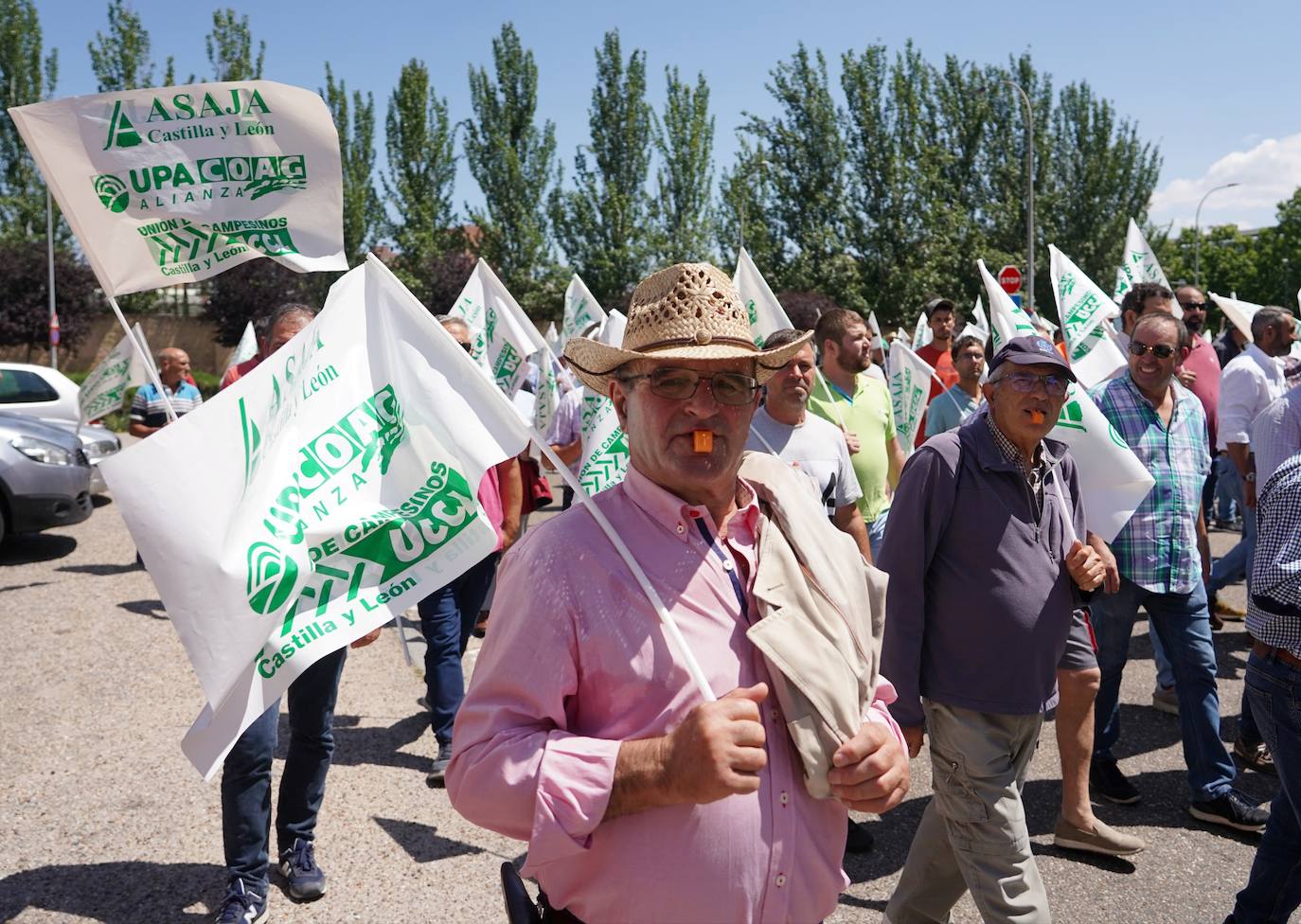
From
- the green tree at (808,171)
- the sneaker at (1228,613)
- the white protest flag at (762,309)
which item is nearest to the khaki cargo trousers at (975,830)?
the white protest flag at (762,309)

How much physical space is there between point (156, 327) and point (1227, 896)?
152ft

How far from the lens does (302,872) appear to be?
406 cm

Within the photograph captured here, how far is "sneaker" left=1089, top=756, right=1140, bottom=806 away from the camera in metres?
4.94

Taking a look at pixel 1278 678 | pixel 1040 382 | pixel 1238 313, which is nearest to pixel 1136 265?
pixel 1238 313

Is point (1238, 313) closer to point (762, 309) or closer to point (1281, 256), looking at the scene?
point (762, 309)

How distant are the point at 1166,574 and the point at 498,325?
5.83 m

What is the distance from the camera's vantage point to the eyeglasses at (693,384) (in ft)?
6.68

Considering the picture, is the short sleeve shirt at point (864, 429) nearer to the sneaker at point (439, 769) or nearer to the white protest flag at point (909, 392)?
the white protest flag at point (909, 392)

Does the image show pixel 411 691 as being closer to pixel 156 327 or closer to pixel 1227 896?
pixel 1227 896

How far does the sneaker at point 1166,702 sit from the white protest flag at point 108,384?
9.47m

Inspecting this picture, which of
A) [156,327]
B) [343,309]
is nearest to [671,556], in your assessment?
[343,309]

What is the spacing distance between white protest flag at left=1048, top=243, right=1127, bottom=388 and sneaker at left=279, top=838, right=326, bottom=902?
14.1 feet

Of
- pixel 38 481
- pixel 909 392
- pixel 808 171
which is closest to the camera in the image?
pixel 909 392

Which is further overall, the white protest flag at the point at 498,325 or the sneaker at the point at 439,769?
the white protest flag at the point at 498,325
